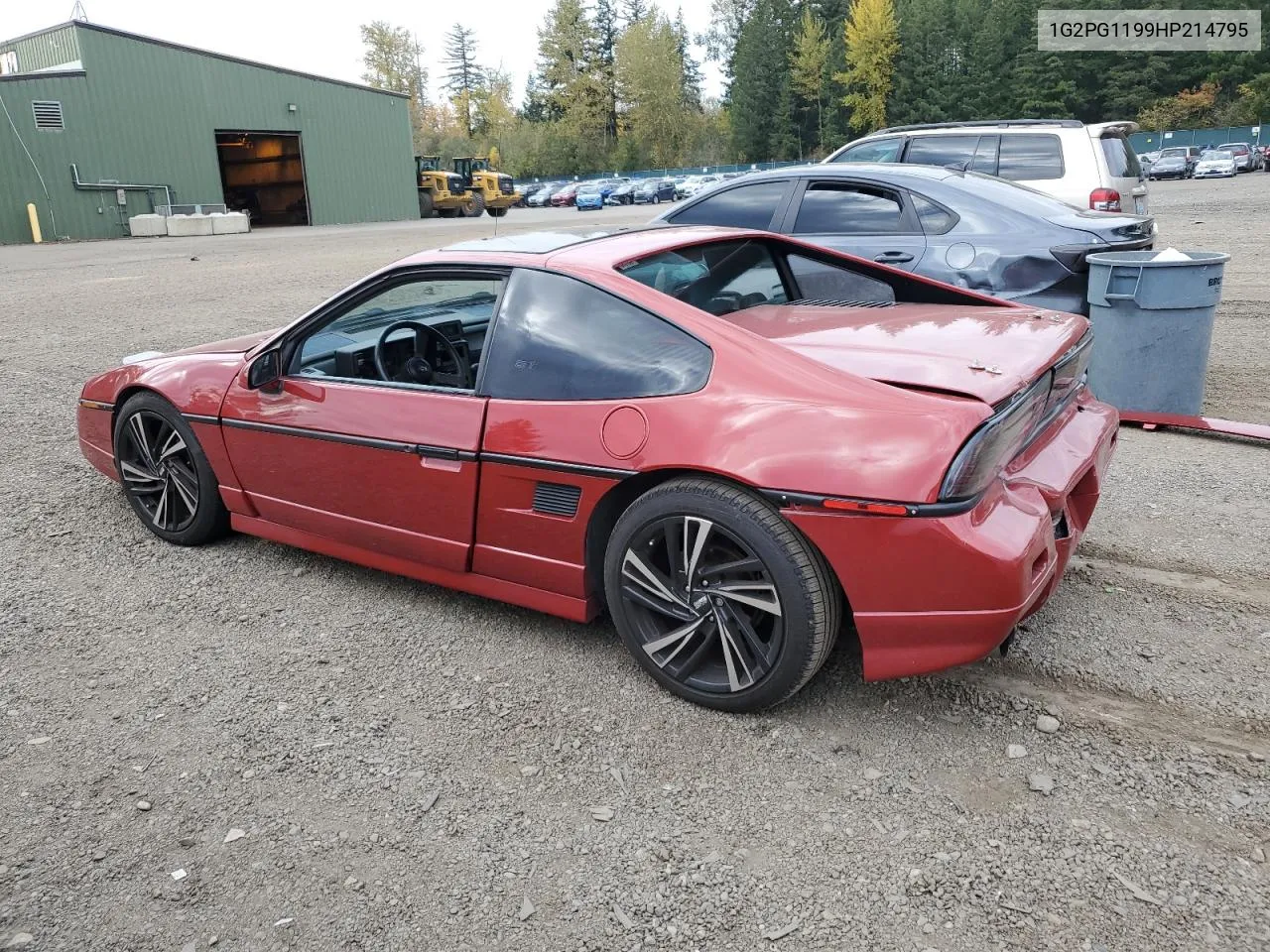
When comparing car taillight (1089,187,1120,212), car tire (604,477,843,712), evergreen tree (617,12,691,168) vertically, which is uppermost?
evergreen tree (617,12,691,168)

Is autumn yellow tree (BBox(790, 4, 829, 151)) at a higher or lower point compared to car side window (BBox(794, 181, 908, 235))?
higher

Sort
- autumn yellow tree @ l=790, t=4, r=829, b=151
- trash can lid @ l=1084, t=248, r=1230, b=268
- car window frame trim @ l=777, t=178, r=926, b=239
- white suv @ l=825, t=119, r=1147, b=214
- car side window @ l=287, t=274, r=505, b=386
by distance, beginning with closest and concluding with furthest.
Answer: car side window @ l=287, t=274, r=505, b=386, trash can lid @ l=1084, t=248, r=1230, b=268, car window frame trim @ l=777, t=178, r=926, b=239, white suv @ l=825, t=119, r=1147, b=214, autumn yellow tree @ l=790, t=4, r=829, b=151

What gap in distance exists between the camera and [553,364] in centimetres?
321

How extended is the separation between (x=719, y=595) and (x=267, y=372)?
6.96ft

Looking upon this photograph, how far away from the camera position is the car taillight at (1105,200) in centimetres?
873

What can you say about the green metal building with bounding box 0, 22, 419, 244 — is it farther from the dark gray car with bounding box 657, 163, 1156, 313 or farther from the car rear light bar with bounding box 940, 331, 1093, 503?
the car rear light bar with bounding box 940, 331, 1093, 503

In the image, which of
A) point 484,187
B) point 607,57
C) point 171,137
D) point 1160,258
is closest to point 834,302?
point 1160,258

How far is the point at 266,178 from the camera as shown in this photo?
42562 mm

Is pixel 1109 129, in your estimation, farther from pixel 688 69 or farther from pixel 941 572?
pixel 688 69

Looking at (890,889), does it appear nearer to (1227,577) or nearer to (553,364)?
(553,364)

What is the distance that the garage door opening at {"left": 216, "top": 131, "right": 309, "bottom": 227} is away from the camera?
133 feet

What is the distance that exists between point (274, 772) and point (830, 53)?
292ft

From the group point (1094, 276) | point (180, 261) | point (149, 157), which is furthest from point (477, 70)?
point (1094, 276)

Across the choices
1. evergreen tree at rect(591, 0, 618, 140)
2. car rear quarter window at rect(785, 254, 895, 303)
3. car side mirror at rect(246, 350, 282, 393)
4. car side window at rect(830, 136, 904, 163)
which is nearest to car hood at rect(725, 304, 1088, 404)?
car rear quarter window at rect(785, 254, 895, 303)
